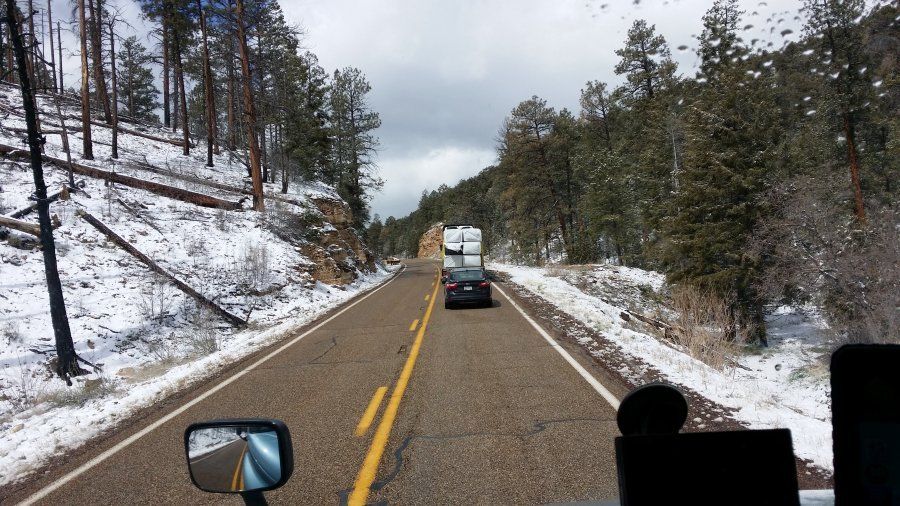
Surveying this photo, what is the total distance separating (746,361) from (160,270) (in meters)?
19.9

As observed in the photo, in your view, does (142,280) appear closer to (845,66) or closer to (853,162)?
(845,66)

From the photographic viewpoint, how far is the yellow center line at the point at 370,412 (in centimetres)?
552

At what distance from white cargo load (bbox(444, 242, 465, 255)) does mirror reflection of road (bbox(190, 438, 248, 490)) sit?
25016mm

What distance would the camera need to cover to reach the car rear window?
1686cm

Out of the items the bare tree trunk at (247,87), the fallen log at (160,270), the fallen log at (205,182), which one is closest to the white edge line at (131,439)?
the fallen log at (160,270)

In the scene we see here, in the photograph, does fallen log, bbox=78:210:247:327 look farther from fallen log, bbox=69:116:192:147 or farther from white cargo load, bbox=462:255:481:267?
fallen log, bbox=69:116:192:147

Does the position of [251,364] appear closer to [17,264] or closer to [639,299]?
[17,264]

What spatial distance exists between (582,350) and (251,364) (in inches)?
254

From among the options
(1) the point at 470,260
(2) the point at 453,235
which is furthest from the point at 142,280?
(1) the point at 470,260

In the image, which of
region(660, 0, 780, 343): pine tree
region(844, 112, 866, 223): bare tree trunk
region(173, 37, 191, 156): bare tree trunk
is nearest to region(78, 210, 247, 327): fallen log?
region(173, 37, 191, 156): bare tree trunk

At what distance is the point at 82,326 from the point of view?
38.5ft

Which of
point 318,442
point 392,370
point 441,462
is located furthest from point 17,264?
point 441,462

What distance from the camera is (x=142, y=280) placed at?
14812mm

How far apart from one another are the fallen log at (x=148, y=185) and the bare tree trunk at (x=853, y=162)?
2816 centimetres
